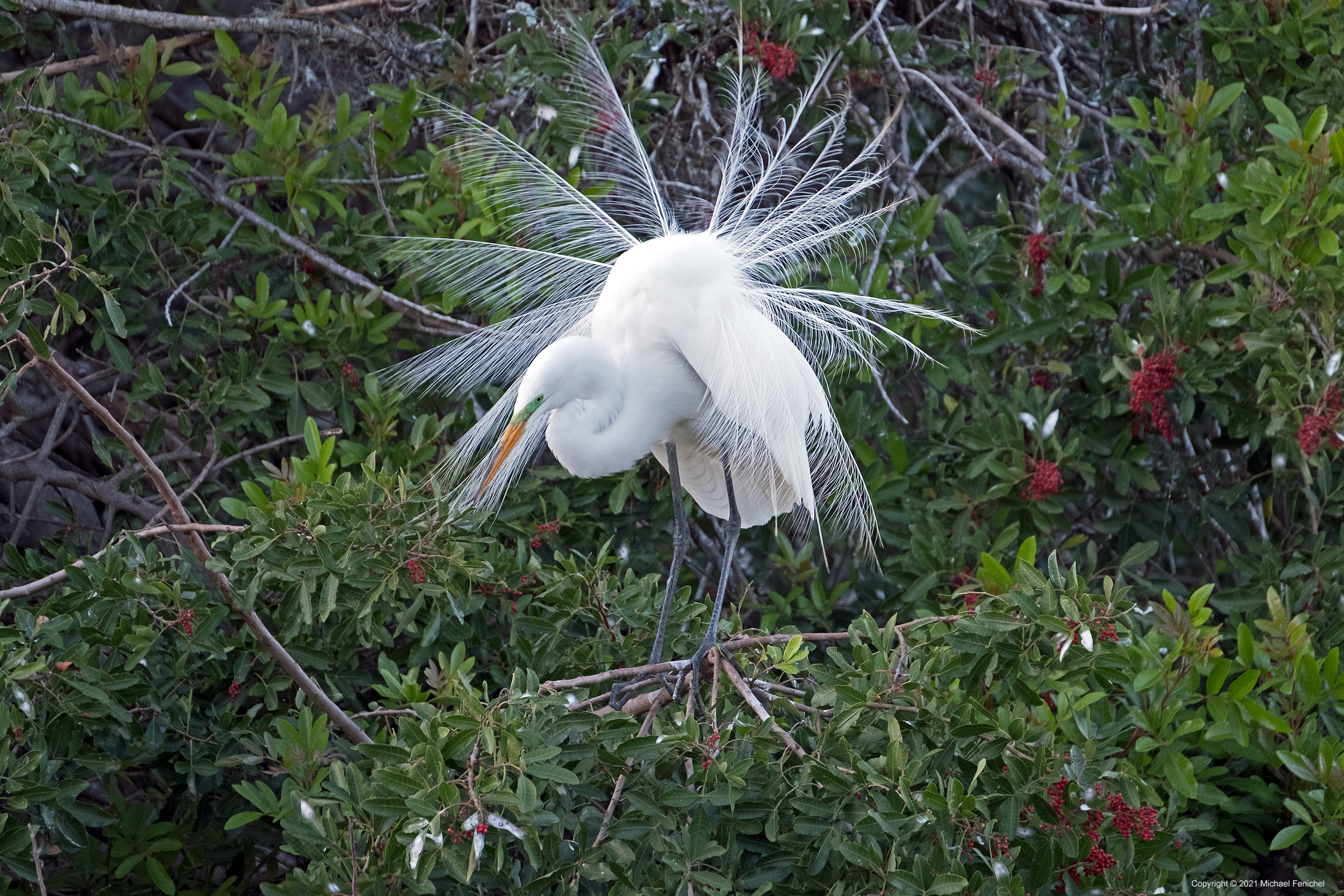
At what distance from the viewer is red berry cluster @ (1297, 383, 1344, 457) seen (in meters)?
2.35

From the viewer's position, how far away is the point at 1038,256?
2.90 metres

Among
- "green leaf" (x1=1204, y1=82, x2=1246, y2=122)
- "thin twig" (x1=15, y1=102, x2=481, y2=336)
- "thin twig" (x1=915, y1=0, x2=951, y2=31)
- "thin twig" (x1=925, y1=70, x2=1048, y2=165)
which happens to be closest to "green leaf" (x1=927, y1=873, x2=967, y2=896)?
"thin twig" (x1=15, y1=102, x2=481, y2=336)

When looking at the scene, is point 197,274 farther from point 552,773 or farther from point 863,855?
point 863,855

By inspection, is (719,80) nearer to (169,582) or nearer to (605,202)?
(605,202)

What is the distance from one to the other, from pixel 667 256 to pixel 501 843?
1.39 m

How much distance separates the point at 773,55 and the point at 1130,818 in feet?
6.80

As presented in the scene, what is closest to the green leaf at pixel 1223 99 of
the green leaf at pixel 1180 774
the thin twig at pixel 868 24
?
the thin twig at pixel 868 24

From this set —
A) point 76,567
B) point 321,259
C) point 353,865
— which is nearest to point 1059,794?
point 353,865

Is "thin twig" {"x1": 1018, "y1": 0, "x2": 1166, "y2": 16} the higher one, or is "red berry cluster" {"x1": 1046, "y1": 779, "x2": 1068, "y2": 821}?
"thin twig" {"x1": 1018, "y1": 0, "x2": 1166, "y2": 16}

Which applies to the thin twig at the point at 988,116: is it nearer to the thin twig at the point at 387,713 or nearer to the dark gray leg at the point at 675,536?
the dark gray leg at the point at 675,536

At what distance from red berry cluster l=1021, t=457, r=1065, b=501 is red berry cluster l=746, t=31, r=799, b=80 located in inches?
48.3

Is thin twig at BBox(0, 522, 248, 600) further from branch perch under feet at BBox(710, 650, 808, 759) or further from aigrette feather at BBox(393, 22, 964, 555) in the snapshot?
branch perch under feet at BBox(710, 650, 808, 759)

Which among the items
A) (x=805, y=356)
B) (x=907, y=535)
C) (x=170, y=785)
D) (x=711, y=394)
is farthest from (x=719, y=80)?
(x=170, y=785)

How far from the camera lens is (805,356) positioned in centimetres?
291
